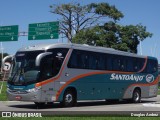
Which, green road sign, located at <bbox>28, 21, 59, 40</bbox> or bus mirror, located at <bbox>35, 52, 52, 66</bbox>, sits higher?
green road sign, located at <bbox>28, 21, 59, 40</bbox>

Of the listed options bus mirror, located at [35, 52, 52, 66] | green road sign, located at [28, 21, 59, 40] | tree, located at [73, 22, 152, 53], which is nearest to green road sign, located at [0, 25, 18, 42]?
green road sign, located at [28, 21, 59, 40]

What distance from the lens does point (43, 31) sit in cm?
4150

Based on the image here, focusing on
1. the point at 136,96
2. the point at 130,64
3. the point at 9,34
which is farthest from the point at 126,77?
the point at 9,34

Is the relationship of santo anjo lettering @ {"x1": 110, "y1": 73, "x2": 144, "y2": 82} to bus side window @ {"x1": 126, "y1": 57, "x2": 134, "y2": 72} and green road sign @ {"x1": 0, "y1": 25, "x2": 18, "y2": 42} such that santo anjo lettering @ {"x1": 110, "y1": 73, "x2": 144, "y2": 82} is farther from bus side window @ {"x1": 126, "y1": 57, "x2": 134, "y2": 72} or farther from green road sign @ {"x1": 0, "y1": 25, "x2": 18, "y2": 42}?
green road sign @ {"x1": 0, "y1": 25, "x2": 18, "y2": 42}

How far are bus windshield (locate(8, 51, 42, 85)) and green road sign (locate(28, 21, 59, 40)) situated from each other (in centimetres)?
1941

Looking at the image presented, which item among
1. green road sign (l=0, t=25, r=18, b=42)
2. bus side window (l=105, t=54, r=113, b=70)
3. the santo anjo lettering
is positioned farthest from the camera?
green road sign (l=0, t=25, r=18, b=42)

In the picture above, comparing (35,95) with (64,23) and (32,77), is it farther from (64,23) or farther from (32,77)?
(64,23)

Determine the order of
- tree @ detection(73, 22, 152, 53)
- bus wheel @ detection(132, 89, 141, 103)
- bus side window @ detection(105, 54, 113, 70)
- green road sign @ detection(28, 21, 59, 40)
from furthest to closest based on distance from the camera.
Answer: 1. tree @ detection(73, 22, 152, 53)
2. green road sign @ detection(28, 21, 59, 40)
3. bus wheel @ detection(132, 89, 141, 103)
4. bus side window @ detection(105, 54, 113, 70)

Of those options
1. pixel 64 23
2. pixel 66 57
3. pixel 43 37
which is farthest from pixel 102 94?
pixel 64 23

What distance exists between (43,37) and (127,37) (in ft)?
67.6

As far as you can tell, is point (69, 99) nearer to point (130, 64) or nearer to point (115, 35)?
point (130, 64)

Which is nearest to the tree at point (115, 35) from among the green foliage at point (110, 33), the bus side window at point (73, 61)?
the green foliage at point (110, 33)

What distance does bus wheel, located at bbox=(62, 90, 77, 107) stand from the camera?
21812 millimetres

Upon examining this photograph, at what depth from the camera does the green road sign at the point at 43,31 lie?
4084cm
